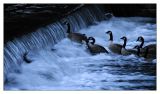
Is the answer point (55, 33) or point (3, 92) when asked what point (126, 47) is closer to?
point (55, 33)

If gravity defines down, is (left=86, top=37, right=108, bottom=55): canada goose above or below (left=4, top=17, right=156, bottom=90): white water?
above

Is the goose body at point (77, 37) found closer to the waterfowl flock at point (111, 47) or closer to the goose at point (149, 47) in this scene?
the waterfowl flock at point (111, 47)

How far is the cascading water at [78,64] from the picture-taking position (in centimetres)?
493

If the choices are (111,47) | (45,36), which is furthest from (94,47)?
(45,36)

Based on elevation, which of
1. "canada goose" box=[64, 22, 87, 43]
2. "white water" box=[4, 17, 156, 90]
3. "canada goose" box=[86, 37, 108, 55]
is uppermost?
"canada goose" box=[64, 22, 87, 43]

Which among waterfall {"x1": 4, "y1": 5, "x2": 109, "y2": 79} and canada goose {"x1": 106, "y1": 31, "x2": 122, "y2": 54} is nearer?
waterfall {"x1": 4, "y1": 5, "x2": 109, "y2": 79}

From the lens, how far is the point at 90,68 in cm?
498

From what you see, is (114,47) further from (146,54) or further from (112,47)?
(146,54)

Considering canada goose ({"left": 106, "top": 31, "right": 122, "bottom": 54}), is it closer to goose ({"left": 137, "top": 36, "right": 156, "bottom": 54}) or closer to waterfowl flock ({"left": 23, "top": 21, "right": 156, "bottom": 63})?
waterfowl flock ({"left": 23, "top": 21, "right": 156, "bottom": 63})

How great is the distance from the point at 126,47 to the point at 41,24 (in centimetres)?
71

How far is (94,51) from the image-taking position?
502cm

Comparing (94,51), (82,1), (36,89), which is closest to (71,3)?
(82,1)

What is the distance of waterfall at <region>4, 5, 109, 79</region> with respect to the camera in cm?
491

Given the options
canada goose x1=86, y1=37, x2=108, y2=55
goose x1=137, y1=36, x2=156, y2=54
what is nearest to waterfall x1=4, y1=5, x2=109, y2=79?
canada goose x1=86, y1=37, x2=108, y2=55
